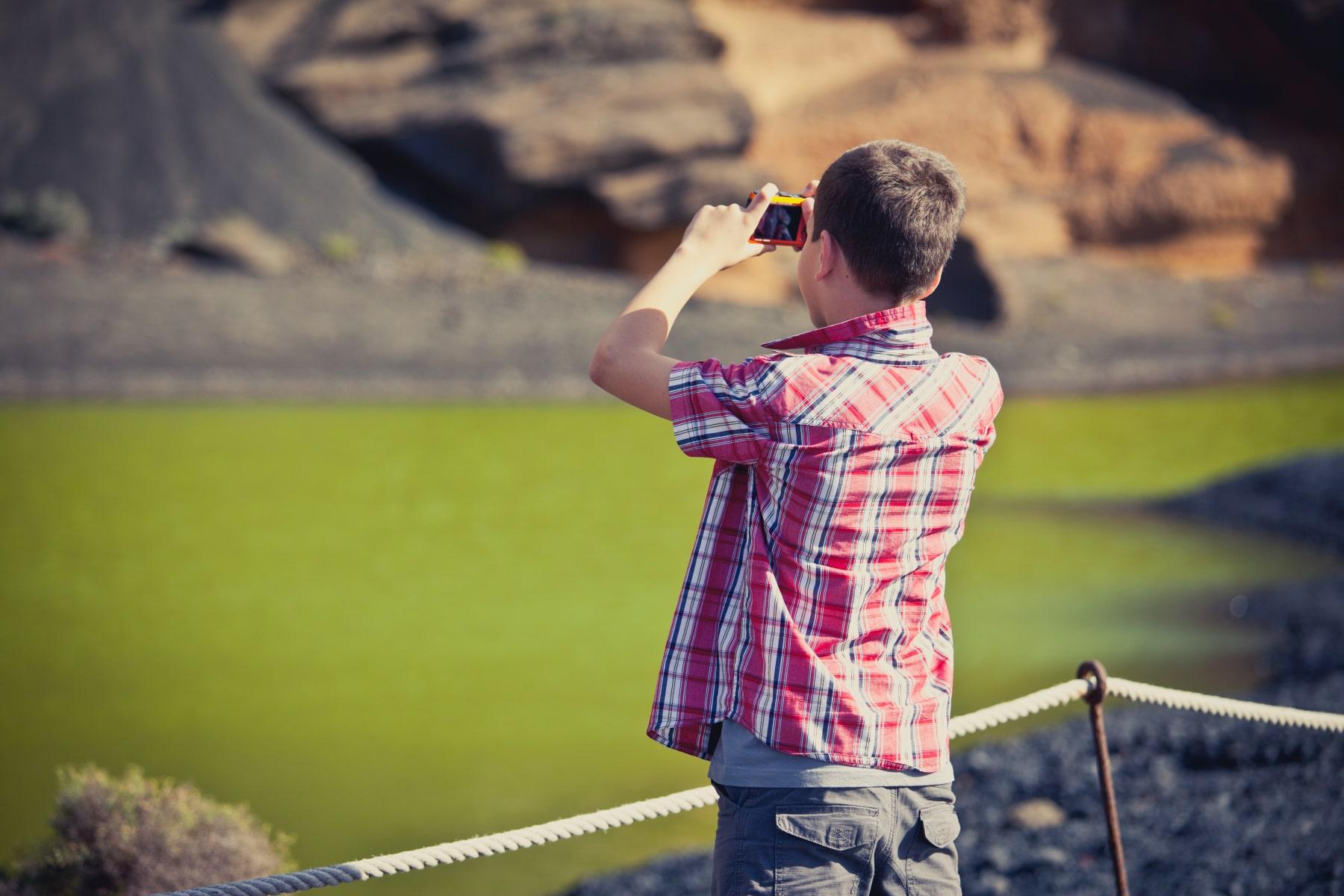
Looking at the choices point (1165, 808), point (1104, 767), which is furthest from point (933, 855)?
point (1165, 808)

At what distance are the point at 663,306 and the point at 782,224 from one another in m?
0.21

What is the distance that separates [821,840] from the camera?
1.56m

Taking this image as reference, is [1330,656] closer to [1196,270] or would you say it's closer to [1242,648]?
[1242,648]

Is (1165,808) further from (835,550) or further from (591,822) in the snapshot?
(835,550)

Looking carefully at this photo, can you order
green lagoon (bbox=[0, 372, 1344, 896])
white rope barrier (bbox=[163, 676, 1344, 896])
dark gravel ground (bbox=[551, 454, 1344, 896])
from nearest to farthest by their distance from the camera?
white rope barrier (bbox=[163, 676, 1344, 896])
dark gravel ground (bbox=[551, 454, 1344, 896])
green lagoon (bbox=[0, 372, 1344, 896])

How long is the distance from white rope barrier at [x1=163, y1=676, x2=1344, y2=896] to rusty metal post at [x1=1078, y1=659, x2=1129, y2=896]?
20 mm

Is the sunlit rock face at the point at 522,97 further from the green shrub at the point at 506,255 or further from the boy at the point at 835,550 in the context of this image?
the boy at the point at 835,550

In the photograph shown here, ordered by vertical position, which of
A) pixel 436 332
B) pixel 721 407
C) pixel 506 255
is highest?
pixel 506 255

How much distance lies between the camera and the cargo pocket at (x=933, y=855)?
5.38 ft

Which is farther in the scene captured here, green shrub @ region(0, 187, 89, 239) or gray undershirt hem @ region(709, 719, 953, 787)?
green shrub @ region(0, 187, 89, 239)

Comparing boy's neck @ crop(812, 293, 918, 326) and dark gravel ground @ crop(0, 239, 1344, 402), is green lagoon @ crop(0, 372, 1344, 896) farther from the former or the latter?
boy's neck @ crop(812, 293, 918, 326)

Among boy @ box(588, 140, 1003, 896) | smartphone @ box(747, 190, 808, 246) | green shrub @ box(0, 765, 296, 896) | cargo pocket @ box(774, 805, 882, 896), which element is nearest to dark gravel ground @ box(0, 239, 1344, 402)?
green shrub @ box(0, 765, 296, 896)

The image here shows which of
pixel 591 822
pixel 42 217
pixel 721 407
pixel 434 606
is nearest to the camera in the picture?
pixel 721 407

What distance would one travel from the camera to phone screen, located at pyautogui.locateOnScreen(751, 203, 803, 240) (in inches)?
68.9
